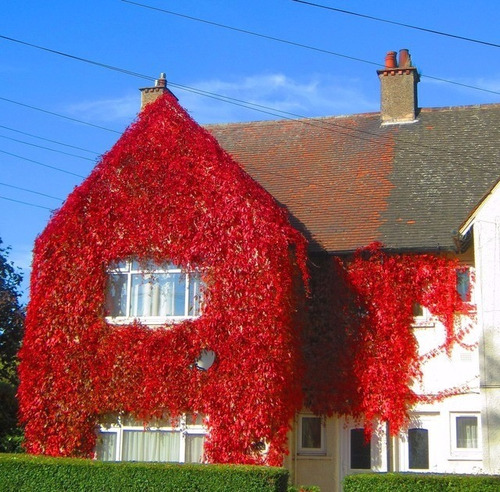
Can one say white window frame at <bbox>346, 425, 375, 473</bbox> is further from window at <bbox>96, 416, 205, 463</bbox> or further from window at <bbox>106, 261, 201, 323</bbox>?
window at <bbox>106, 261, 201, 323</bbox>

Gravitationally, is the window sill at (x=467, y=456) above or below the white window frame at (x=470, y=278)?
below

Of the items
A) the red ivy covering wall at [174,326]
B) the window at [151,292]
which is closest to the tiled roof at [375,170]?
the red ivy covering wall at [174,326]

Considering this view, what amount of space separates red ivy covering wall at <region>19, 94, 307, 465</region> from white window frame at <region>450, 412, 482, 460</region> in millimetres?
3251

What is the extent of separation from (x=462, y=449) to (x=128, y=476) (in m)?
6.92

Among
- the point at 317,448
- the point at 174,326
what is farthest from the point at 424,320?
the point at 174,326

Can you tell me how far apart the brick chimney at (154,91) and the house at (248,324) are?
6.10 m

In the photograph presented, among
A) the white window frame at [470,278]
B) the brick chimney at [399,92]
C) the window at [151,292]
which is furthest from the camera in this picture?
the brick chimney at [399,92]

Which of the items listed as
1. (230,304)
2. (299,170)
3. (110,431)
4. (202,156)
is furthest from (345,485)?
(299,170)

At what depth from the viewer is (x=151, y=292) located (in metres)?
16.9

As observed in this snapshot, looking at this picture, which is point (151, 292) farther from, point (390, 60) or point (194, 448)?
point (390, 60)

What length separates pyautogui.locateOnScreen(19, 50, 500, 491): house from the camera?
15.9m

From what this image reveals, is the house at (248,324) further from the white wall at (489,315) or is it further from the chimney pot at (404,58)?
the chimney pot at (404,58)

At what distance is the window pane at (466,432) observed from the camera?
16.7m

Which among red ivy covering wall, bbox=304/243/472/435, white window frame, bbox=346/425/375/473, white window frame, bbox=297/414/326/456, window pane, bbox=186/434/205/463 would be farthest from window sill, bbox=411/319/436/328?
window pane, bbox=186/434/205/463
